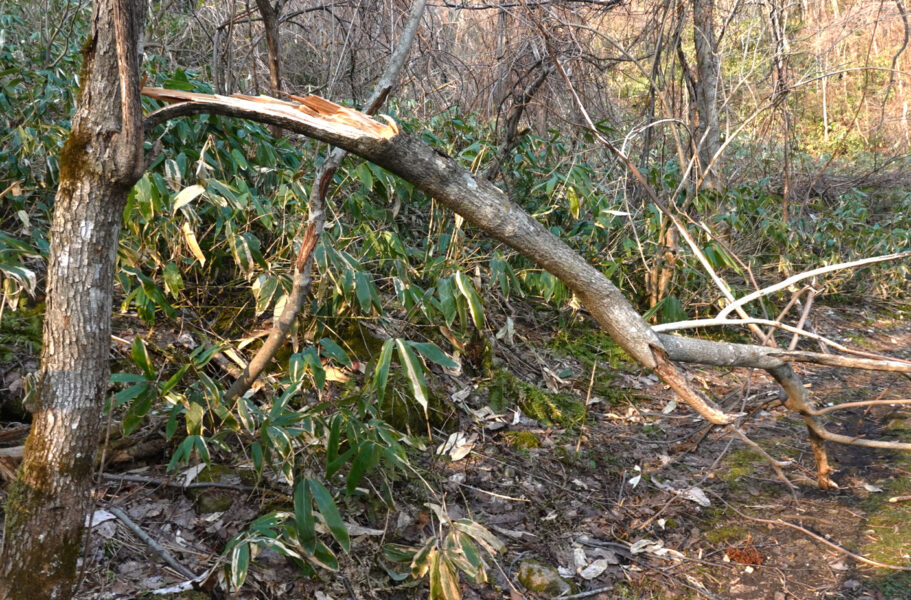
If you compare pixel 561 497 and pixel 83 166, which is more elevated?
pixel 83 166

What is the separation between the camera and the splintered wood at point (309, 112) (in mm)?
1528

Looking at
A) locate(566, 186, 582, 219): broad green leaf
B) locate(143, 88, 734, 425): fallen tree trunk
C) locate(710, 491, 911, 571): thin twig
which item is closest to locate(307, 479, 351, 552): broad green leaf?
locate(143, 88, 734, 425): fallen tree trunk

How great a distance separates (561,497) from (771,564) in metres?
0.78

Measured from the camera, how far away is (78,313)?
138cm

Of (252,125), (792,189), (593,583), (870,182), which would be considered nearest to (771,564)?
(593,583)

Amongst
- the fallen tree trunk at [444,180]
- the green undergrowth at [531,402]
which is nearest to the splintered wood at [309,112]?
the fallen tree trunk at [444,180]

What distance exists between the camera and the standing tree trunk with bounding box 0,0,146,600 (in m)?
1.33

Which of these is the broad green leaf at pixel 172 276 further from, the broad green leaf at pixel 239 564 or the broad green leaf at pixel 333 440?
the broad green leaf at pixel 239 564

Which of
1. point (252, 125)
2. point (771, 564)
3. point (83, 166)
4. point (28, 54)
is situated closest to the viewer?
point (83, 166)

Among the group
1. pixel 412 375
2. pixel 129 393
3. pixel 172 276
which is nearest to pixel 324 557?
pixel 412 375

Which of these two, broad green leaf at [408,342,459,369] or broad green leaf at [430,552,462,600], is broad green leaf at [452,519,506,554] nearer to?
broad green leaf at [430,552,462,600]

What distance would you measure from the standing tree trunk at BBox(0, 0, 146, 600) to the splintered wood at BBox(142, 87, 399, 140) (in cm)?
19

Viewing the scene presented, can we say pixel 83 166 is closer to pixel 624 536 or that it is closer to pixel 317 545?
pixel 317 545

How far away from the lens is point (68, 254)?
1350mm
